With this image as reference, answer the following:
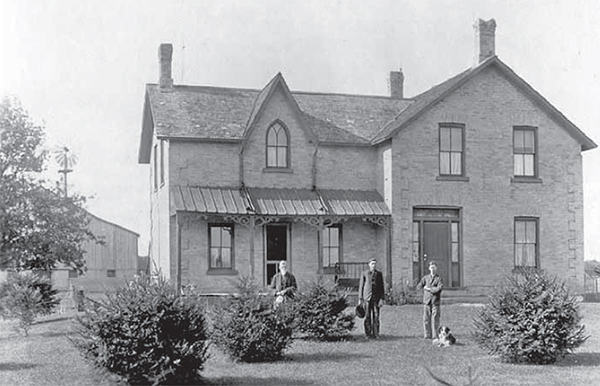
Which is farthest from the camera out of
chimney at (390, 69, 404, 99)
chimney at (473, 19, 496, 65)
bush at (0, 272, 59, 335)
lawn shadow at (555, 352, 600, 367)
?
chimney at (390, 69, 404, 99)

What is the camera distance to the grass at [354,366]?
477 inches

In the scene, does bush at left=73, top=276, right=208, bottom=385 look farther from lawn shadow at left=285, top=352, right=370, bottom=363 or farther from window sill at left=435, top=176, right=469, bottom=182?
window sill at left=435, top=176, right=469, bottom=182

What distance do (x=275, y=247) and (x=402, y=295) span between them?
4706 millimetres

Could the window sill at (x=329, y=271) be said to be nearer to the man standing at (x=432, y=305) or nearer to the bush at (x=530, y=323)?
the man standing at (x=432, y=305)

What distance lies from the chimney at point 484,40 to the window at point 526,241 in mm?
6111

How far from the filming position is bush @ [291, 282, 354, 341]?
54.7 ft

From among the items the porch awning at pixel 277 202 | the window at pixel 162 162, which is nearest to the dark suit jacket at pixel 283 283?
the porch awning at pixel 277 202

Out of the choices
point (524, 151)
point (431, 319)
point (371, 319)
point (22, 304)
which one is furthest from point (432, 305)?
point (524, 151)

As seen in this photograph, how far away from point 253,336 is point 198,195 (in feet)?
40.3

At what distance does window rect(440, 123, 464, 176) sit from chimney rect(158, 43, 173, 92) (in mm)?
10070

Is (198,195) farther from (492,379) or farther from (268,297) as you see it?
(492,379)

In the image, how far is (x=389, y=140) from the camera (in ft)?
87.7

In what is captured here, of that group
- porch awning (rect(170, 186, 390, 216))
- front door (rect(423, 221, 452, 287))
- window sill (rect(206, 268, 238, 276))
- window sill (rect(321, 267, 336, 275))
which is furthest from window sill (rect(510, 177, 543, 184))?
window sill (rect(206, 268, 238, 276))

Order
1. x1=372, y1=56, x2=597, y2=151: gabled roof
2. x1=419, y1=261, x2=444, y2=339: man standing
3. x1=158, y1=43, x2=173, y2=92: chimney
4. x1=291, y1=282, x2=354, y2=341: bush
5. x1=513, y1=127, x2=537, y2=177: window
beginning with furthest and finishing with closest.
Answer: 1. x1=158, y1=43, x2=173, y2=92: chimney
2. x1=513, y1=127, x2=537, y2=177: window
3. x1=372, y1=56, x2=597, y2=151: gabled roof
4. x1=419, y1=261, x2=444, y2=339: man standing
5. x1=291, y1=282, x2=354, y2=341: bush
